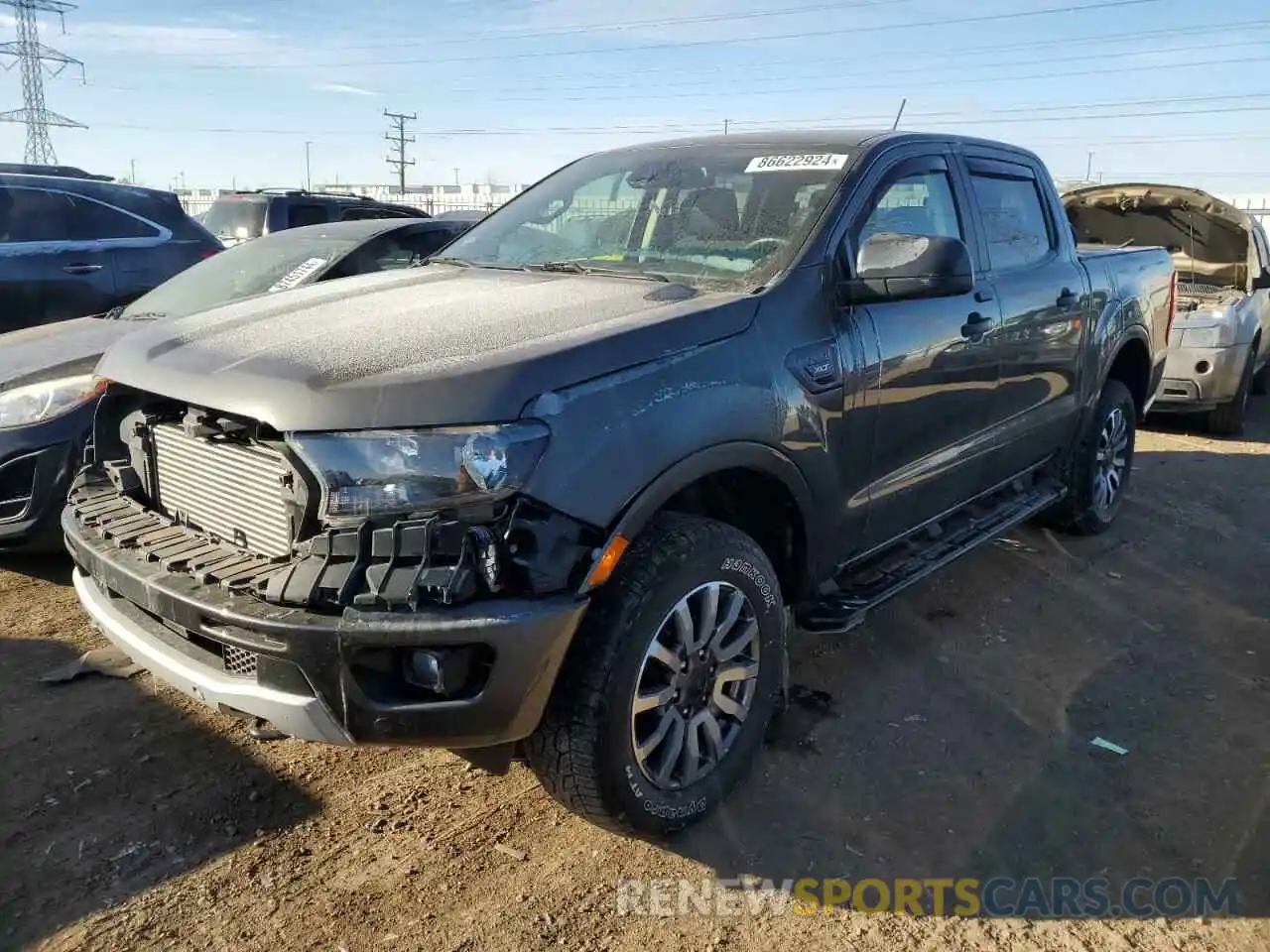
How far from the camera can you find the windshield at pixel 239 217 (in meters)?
10.9

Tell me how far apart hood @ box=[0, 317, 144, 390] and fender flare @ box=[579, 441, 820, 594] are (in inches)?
122

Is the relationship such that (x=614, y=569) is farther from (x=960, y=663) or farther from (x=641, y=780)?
(x=960, y=663)

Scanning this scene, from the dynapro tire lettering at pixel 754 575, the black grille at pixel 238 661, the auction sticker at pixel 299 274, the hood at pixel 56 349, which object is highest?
the auction sticker at pixel 299 274

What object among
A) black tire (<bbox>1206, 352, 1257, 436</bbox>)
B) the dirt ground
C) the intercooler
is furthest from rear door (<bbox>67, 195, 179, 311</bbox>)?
black tire (<bbox>1206, 352, 1257, 436</bbox>)

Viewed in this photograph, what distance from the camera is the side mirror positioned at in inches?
125

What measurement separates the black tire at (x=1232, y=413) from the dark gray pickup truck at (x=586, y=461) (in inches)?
201

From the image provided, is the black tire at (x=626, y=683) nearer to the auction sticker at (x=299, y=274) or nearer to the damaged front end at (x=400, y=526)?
the damaged front end at (x=400, y=526)

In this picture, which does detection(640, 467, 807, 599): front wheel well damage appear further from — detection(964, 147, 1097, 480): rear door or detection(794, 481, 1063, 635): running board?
detection(964, 147, 1097, 480): rear door

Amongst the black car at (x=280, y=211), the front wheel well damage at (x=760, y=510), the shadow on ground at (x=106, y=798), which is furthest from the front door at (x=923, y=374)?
the black car at (x=280, y=211)

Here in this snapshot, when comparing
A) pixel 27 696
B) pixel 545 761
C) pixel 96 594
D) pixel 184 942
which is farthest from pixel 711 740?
pixel 27 696

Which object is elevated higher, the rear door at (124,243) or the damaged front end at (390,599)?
the rear door at (124,243)

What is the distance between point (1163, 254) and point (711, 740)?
4.67 meters

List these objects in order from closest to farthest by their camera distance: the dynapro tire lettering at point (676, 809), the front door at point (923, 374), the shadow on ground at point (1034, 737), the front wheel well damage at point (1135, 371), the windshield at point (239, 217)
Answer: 1. the dynapro tire lettering at point (676, 809)
2. the shadow on ground at point (1034, 737)
3. the front door at point (923, 374)
4. the front wheel well damage at point (1135, 371)
5. the windshield at point (239, 217)

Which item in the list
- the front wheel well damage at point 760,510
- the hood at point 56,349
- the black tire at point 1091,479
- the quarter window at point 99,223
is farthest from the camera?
the quarter window at point 99,223
